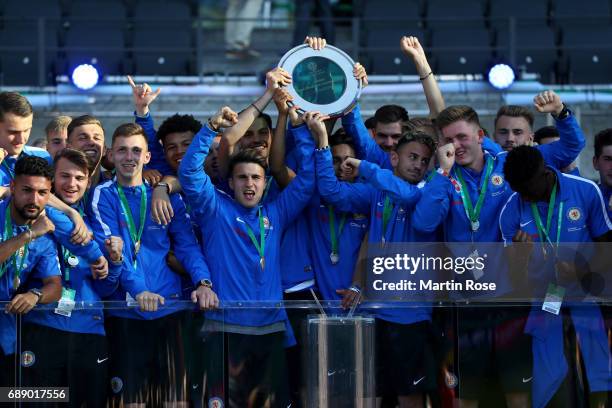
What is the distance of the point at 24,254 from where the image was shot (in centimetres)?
644

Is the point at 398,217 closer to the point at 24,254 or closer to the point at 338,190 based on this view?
the point at 338,190

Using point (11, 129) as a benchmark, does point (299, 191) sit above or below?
below

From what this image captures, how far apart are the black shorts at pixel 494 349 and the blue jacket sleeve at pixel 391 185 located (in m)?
0.73

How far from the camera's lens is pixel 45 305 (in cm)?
637

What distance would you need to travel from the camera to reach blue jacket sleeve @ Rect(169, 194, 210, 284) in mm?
6766

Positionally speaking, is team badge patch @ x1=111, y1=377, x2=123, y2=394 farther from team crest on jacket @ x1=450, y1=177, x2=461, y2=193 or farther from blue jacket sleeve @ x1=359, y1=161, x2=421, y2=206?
team crest on jacket @ x1=450, y1=177, x2=461, y2=193

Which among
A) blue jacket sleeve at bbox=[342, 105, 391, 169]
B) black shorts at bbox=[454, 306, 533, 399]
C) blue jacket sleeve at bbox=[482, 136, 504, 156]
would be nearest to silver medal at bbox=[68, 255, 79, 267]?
blue jacket sleeve at bbox=[342, 105, 391, 169]

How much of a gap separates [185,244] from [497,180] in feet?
5.71

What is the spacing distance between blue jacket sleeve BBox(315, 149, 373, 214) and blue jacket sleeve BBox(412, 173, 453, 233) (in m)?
0.38

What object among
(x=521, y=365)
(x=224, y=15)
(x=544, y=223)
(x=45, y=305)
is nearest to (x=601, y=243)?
(x=544, y=223)

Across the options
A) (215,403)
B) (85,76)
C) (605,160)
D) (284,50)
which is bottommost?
(215,403)

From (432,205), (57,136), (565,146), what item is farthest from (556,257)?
(57,136)

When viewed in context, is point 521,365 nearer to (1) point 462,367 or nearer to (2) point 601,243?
(1) point 462,367

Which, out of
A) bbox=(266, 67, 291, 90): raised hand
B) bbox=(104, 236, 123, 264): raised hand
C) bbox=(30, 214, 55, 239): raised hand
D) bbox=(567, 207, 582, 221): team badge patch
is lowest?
bbox=(104, 236, 123, 264): raised hand
